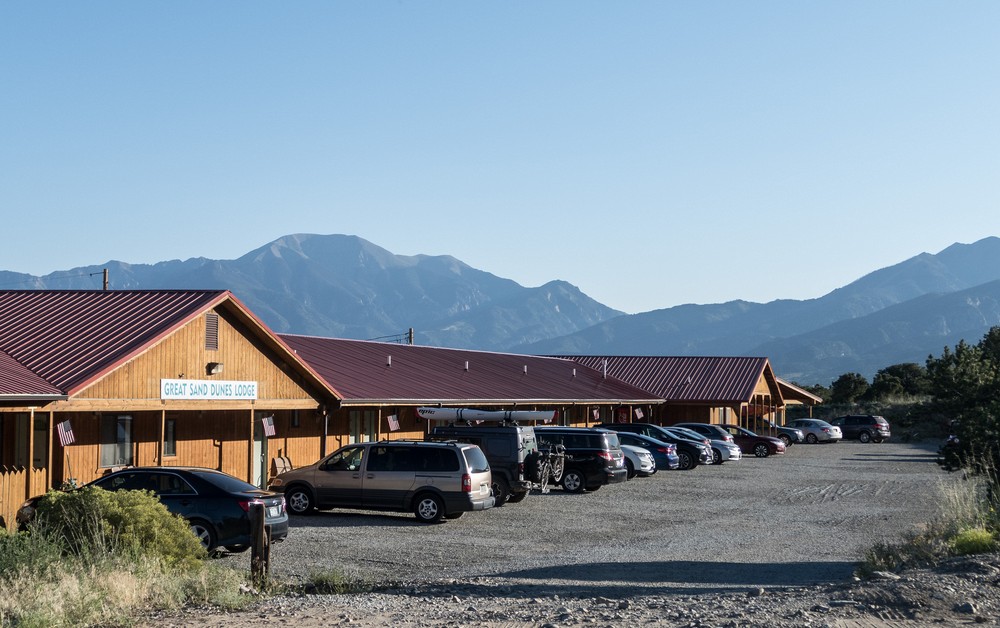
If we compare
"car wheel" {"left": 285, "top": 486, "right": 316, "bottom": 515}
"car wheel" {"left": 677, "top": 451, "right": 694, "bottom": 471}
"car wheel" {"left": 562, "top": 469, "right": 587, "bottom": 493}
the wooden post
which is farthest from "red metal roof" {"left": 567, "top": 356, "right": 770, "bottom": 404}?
the wooden post

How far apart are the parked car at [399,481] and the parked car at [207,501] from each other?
15.9ft

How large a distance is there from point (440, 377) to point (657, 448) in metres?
7.71

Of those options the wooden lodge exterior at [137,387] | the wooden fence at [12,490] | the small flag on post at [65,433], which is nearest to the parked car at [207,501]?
the wooden fence at [12,490]

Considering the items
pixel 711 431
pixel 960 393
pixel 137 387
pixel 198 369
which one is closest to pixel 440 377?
pixel 711 431

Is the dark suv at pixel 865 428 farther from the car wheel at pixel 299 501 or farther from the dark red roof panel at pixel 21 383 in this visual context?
the dark red roof panel at pixel 21 383

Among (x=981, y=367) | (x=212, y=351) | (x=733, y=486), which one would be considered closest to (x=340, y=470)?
(x=212, y=351)

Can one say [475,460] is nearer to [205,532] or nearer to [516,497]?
[516,497]

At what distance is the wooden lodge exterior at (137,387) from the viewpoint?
70.6 ft

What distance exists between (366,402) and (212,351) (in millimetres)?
6034

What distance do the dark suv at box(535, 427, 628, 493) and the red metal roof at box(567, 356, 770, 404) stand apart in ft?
86.4

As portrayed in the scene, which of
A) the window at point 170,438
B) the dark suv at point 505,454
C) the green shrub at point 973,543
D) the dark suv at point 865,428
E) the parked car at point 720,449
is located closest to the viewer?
the green shrub at point 973,543

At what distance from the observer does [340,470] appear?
23.8m

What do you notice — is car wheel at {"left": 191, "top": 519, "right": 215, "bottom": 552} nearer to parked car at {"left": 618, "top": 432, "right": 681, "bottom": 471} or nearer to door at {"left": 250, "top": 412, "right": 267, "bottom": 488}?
door at {"left": 250, "top": 412, "right": 267, "bottom": 488}

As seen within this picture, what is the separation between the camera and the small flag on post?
21.4 m
